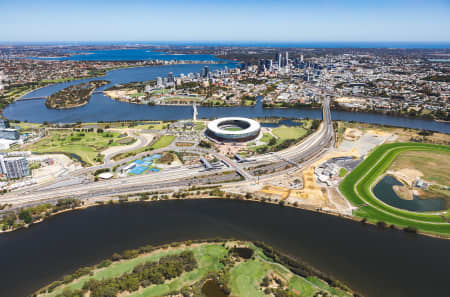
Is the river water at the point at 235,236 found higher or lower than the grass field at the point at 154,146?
lower

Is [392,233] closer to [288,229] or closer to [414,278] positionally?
[414,278]

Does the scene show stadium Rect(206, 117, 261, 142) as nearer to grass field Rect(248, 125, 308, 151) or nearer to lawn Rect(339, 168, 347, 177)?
grass field Rect(248, 125, 308, 151)

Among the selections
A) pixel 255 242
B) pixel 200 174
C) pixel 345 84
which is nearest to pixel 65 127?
pixel 200 174

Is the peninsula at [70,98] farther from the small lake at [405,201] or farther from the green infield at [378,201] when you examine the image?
the small lake at [405,201]

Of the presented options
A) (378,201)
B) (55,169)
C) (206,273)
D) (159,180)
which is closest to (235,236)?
(206,273)

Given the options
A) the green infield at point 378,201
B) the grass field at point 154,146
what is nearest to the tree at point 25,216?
the grass field at point 154,146

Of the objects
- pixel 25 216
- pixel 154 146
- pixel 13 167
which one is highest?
pixel 13 167

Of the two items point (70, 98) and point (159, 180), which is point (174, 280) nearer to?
point (159, 180)
